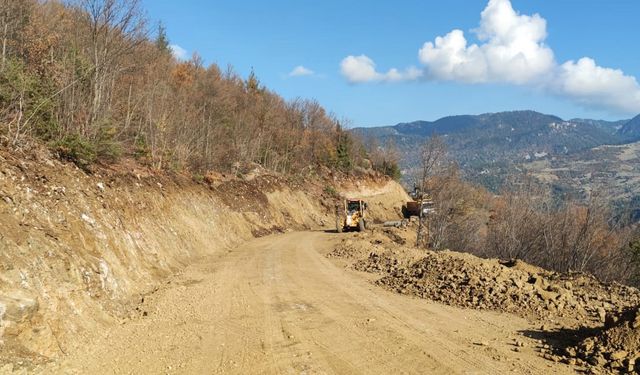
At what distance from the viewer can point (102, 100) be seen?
2247 centimetres

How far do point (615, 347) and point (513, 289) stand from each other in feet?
14.4

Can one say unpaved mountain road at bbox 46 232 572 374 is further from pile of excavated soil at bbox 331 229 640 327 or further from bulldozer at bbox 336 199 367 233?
bulldozer at bbox 336 199 367 233

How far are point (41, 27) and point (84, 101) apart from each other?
19.0ft

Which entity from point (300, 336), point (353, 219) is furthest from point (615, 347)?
point (353, 219)

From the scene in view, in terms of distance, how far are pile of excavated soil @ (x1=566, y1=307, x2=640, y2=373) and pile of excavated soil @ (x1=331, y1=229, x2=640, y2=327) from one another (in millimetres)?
2115

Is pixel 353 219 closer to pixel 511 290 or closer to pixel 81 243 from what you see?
pixel 511 290

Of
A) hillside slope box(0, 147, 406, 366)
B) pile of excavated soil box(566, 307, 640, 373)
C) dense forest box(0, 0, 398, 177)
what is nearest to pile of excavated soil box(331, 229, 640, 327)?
pile of excavated soil box(566, 307, 640, 373)

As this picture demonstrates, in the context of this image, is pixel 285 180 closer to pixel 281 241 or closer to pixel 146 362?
pixel 281 241

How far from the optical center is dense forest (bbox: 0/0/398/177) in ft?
51.1

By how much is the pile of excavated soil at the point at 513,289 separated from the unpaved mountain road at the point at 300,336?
0.71 meters

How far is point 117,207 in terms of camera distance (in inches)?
658

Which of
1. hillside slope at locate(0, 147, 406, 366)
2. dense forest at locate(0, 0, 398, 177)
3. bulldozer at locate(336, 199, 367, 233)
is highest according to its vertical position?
dense forest at locate(0, 0, 398, 177)

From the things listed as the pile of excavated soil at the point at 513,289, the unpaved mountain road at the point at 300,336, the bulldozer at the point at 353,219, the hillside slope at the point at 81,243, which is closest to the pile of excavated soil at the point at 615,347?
the unpaved mountain road at the point at 300,336

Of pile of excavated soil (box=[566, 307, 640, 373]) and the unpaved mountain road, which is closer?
pile of excavated soil (box=[566, 307, 640, 373])
